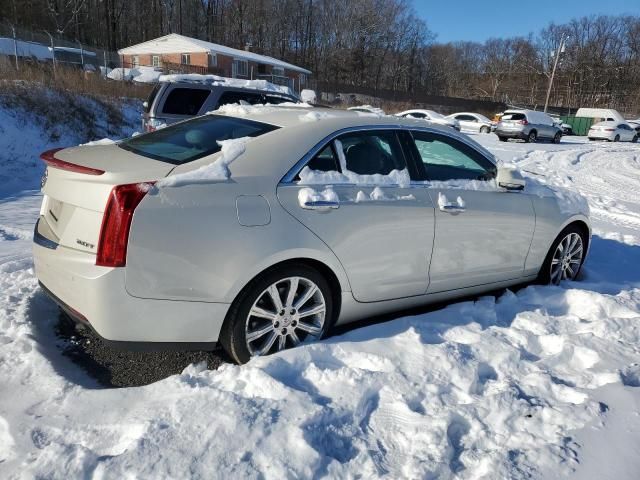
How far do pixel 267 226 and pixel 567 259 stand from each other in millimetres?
3349

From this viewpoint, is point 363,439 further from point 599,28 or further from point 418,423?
point 599,28

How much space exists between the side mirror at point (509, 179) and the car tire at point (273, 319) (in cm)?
181

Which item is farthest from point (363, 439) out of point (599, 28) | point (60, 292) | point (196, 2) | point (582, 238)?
point (599, 28)

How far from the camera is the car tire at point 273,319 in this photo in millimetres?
2918

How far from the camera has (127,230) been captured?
253 cm

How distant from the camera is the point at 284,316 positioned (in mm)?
3115

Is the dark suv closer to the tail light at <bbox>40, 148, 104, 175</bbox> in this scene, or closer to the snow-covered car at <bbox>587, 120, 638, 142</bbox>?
the tail light at <bbox>40, 148, 104, 175</bbox>

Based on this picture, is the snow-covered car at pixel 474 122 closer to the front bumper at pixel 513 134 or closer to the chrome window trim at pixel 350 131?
the front bumper at pixel 513 134

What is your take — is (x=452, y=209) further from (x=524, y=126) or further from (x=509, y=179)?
(x=524, y=126)

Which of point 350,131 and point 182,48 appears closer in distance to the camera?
point 350,131

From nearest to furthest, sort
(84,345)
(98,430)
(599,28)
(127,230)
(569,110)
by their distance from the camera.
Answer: (98,430)
(127,230)
(84,345)
(569,110)
(599,28)

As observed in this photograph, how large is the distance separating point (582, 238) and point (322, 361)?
3.30m

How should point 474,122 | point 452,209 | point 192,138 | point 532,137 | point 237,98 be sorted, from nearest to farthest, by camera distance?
point 192,138
point 452,209
point 237,98
point 532,137
point 474,122

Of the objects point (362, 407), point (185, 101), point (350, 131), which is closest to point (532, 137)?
point (185, 101)
